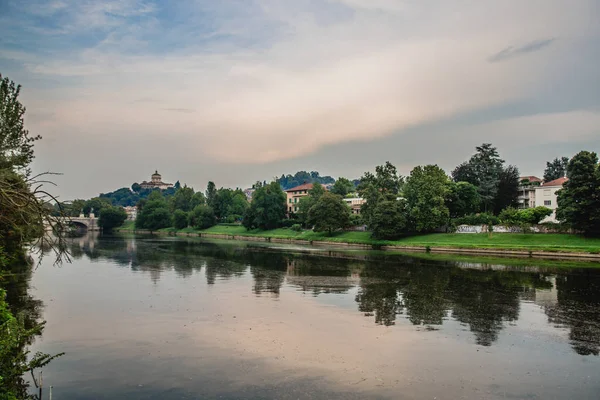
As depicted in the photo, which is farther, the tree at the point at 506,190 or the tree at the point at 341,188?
the tree at the point at 341,188

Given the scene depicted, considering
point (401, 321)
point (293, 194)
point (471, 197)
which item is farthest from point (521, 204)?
point (401, 321)

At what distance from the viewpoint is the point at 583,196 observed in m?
60.0

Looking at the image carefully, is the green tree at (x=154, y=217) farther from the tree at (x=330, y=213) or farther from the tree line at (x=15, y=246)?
the tree line at (x=15, y=246)

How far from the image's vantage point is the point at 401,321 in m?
22.1

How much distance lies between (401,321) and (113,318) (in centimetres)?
1411

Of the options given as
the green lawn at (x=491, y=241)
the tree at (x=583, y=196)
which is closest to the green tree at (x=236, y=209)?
the green lawn at (x=491, y=241)

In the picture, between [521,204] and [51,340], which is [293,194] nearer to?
[521,204]

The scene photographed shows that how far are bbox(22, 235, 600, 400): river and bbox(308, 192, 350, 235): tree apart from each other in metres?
53.7

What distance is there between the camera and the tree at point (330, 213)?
299 ft

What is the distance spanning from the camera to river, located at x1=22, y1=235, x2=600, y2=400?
Answer: 13.8 meters

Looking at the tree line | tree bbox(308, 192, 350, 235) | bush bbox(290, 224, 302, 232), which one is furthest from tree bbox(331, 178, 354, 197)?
the tree line

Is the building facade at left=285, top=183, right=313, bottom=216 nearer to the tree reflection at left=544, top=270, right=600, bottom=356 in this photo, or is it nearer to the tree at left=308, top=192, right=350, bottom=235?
Answer: the tree at left=308, top=192, right=350, bottom=235

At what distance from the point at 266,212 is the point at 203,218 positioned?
2942cm

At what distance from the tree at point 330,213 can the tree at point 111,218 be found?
98983 mm
